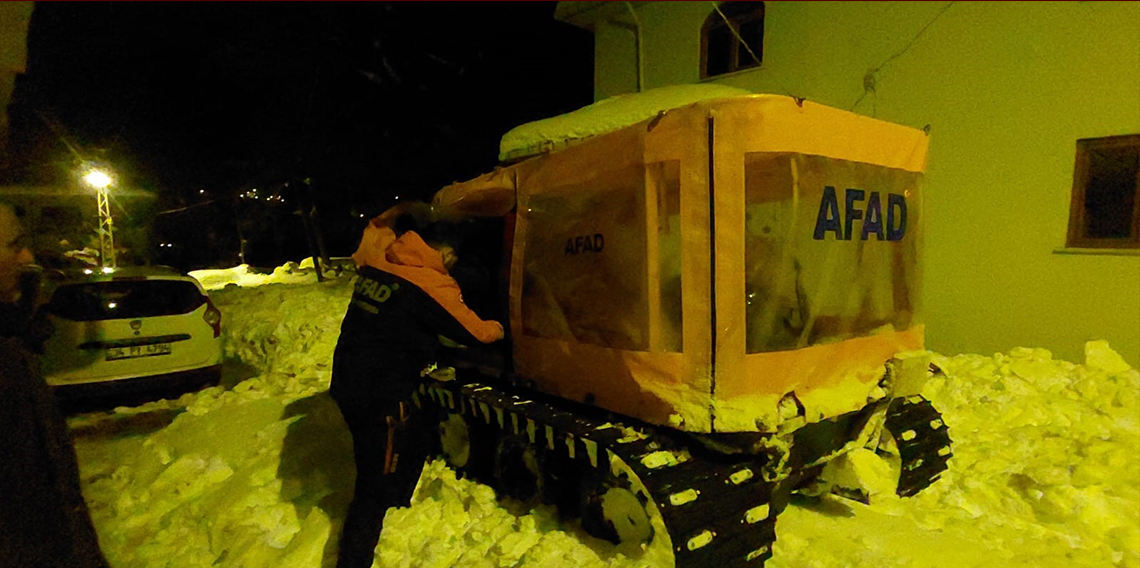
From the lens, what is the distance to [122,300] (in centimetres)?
629

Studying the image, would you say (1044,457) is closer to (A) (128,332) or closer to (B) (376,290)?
(B) (376,290)

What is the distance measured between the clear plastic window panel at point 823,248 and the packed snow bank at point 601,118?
1466 millimetres

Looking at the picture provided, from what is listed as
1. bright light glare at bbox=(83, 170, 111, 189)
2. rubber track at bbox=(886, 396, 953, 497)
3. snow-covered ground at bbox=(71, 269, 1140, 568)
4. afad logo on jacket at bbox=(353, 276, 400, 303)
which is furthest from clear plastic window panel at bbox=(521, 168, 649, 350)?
bright light glare at bbox=(83, 170, 111, 189)

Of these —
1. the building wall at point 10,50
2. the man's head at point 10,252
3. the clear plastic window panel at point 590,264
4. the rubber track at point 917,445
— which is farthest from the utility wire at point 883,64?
the man's head at point 10,252

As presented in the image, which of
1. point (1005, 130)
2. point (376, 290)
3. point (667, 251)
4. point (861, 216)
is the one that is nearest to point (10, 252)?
point (376, 290)

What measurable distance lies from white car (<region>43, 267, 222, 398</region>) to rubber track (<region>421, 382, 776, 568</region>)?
5268 mm

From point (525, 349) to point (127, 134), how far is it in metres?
26.7

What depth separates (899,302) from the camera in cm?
351

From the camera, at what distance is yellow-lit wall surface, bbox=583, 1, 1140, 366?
589cm

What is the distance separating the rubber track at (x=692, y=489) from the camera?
2.69m

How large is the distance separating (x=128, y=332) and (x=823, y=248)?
268 inches

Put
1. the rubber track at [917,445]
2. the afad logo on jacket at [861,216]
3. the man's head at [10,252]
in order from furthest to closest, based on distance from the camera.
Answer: the rubber track at [917,445]
the afad logo on jacket at [861,216]
the man's head at [10,252]

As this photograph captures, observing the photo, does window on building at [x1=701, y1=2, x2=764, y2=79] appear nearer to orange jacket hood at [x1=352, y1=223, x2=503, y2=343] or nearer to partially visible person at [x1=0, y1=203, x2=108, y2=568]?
orange jacket hood at [x1=352, y1=223, x2=503, y2=343]

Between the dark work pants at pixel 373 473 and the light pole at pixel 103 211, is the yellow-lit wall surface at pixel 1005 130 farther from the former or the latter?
the light pole at pixel 103 211
